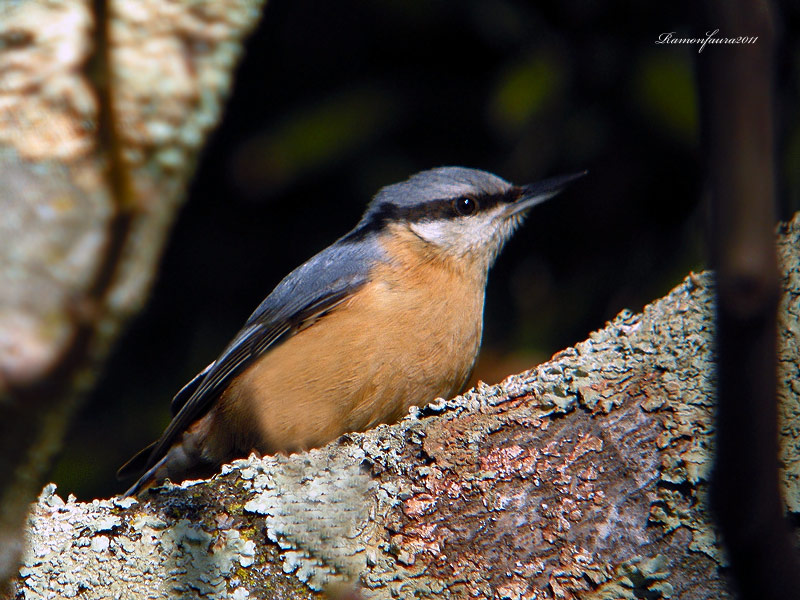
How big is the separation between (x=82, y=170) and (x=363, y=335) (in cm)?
133

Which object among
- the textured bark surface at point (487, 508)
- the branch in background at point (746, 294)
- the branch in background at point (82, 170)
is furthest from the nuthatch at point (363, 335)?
the branch in background at point (746, 294)

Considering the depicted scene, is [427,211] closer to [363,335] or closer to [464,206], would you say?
[464,206]

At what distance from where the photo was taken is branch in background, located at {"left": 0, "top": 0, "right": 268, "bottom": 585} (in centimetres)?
244

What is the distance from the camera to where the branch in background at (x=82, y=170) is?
2441 millimetres

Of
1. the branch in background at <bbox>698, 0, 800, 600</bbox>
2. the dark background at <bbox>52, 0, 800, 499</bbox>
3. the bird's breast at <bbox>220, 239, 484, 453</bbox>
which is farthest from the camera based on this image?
the dark background at <bbox>52, 0, 800, 499</bbox>

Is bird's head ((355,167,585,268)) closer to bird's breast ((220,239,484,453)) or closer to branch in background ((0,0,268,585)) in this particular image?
bird's breast ((220,239,484,453))

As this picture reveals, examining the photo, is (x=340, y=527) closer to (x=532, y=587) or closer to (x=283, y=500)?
(x=283, y=500)

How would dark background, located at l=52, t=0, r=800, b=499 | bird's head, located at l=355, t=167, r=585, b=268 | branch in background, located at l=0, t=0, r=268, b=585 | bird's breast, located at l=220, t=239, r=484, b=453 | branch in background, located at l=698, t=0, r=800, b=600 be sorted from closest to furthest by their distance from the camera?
branch in background, located at l=698, t=0, r=800, b=600 < bird's breast, located at l=220, t=239, r=484, b=453 < branch in background, located at l=0, t=0, r=268, b=585 < bird's head, located at l=355, t=167, r=585, b=268 < dark background, located at l=52, t=0, r=800, b=499

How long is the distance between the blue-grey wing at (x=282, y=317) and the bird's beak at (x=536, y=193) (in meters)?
0.53

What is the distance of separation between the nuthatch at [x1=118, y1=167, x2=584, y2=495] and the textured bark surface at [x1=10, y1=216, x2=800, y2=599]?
0.61 metres

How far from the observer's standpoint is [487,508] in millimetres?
1552

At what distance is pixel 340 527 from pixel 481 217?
156cm

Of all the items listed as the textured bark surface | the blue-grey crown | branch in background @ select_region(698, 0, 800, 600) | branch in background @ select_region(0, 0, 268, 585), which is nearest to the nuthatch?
the blue-grey crown

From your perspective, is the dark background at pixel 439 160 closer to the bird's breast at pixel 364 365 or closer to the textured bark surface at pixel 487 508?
the bird's breast at pixel 364 365
